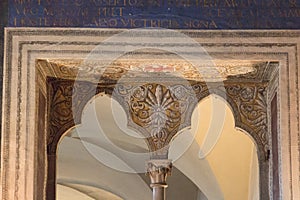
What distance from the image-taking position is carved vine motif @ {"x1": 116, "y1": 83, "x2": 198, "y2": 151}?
924 centimetres

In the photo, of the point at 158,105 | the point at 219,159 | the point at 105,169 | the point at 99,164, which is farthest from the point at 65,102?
the point at 105,169

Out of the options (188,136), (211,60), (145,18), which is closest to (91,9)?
(145,18)

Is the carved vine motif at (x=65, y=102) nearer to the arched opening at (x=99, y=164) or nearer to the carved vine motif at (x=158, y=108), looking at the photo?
the carved vine motif at (x=158, y=108)

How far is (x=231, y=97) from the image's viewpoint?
30.4 ft

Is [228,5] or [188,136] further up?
[228,5]

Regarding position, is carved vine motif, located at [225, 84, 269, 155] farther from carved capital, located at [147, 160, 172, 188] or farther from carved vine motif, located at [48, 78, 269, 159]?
carved capital, located at [147, 160, 172, 188]

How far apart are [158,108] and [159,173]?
21.9 inches

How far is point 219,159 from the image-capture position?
39.9 ft

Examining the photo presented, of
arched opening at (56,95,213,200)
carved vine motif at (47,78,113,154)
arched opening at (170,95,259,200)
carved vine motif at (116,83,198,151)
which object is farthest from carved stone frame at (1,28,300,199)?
arched opening at (56,95,213,200)

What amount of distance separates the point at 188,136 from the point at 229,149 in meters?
0.57

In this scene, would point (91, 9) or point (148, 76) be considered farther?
point (148, 76)

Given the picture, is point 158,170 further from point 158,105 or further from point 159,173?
point 158,105

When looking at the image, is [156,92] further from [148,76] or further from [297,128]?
[297,128]

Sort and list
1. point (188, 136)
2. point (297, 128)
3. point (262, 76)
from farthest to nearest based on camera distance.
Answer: point (188, 136) < point (262, 76) < point (297, 128)
